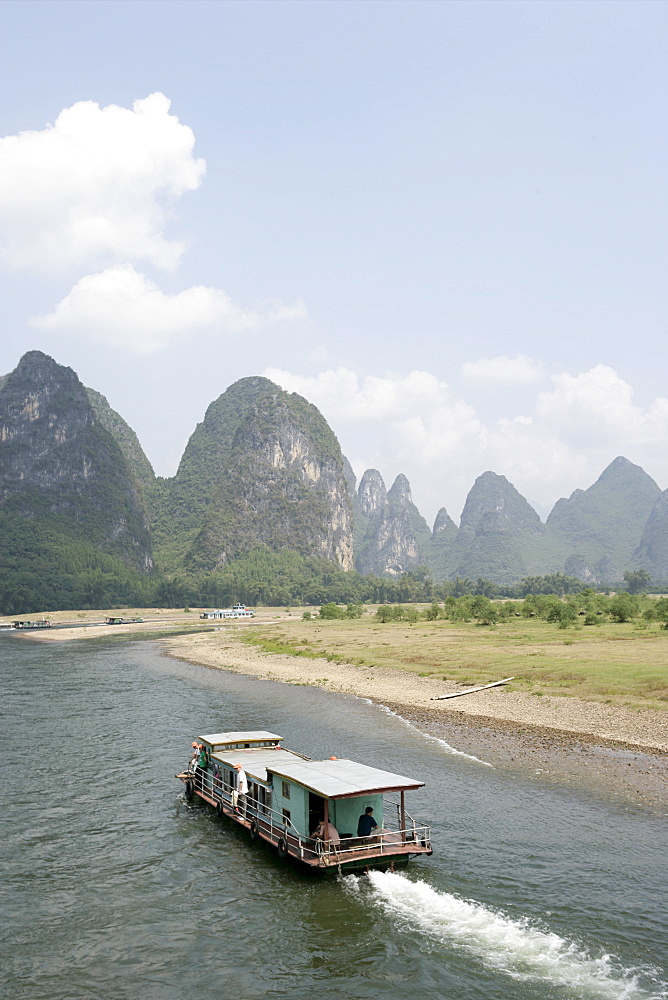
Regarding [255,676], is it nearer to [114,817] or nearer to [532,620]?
[114,817]

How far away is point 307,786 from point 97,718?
28.3 m

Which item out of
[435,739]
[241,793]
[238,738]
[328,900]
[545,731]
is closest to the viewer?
[328,900]

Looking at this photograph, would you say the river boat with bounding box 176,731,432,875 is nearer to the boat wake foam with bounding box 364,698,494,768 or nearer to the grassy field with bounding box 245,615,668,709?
the boat wake foam with bounding box 364,698,494,768

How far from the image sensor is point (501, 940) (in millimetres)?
17531

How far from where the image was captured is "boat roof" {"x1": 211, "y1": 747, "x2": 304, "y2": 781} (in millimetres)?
26722

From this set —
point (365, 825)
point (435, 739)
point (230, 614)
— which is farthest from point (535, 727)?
point (230, 614)

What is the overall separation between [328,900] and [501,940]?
486 cm

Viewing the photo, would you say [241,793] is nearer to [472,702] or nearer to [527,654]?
[472,702]

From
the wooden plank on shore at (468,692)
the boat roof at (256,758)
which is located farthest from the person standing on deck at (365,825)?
the wooden plank on shore at (468,692)

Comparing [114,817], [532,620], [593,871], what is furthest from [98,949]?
[532,620]

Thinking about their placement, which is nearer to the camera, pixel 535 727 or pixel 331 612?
pixel 535 727

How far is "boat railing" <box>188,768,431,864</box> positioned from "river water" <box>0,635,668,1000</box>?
682 millimetres

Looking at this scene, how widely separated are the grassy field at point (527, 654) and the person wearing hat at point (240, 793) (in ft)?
80.6

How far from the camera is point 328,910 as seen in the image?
758 inches
